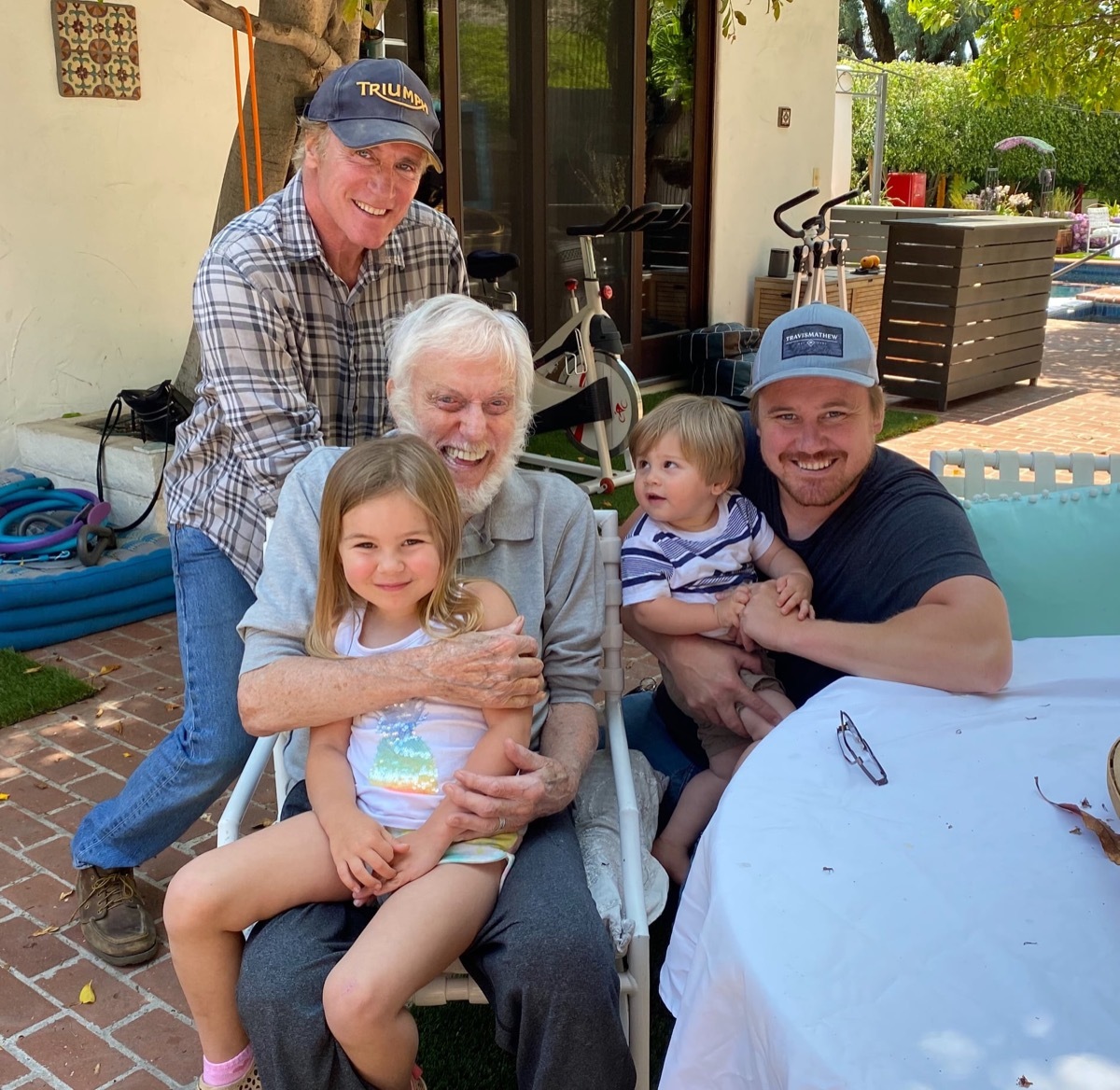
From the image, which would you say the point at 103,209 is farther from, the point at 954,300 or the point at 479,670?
the point at 954,300

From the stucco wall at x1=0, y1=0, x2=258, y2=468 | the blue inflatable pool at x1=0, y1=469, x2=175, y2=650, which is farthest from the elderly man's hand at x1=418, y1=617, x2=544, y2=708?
the stucco wall at x1=0, y1=0, x2=258, y2=468

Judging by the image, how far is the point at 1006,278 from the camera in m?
9.84

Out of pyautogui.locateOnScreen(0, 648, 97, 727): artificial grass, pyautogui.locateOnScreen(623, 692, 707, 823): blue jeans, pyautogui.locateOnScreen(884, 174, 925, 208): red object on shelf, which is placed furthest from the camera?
pyautogui.locateOnScreen(884, 174, 925, 208): red object on shelf

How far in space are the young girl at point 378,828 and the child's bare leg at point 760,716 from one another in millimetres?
502

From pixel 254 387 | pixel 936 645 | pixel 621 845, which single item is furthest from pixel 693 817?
pixel 254 387

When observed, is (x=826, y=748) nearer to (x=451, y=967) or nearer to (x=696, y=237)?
(x=451, y=967)

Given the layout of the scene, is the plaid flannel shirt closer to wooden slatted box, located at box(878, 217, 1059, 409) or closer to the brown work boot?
the brown work boot

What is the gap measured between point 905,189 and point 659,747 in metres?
23.6

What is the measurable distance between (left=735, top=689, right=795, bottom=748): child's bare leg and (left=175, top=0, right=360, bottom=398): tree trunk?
312cm

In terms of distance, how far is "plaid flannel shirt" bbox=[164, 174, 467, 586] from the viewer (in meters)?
2.47

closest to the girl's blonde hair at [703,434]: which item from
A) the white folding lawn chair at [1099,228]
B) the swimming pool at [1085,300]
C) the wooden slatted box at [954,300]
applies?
the wooden slatted box at [954,300]

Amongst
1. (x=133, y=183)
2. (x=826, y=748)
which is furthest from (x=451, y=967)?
(x=133, y=183)

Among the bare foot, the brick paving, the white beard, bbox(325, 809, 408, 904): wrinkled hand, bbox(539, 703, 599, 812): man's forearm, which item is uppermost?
Result: the white beard

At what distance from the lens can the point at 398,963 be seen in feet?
5.73
